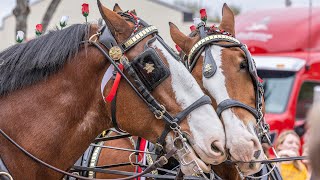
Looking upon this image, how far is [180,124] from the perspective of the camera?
12.0 feet

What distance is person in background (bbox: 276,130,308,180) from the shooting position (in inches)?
277

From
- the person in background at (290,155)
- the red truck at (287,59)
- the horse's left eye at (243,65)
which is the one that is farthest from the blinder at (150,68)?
the red truck at (287,59)

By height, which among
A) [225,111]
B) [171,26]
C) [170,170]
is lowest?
[170,170]

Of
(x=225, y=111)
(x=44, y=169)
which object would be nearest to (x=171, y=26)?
(x=225, y=111)

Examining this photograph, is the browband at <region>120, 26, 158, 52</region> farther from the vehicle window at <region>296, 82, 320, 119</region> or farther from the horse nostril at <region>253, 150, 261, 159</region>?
the vehicle window at <region>296, 82, 320, 119</region>

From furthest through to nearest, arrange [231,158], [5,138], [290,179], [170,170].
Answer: [290,179]
[170,170]
[231,158]
[5,138]

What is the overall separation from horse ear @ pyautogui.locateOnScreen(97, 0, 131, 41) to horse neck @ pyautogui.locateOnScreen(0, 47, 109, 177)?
16 centimetres

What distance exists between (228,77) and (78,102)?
1.37m

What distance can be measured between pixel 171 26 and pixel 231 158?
140 centimetres

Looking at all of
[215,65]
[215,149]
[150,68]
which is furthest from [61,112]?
[215,65]

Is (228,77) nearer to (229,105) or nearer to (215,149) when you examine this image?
(229,105)

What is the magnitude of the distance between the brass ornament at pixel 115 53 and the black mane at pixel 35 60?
0.64 feet

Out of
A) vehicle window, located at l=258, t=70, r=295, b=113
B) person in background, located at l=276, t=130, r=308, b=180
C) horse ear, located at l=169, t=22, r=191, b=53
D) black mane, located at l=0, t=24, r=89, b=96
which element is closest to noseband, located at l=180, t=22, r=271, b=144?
horse ear, located at l=169, t=22, r=191, b=53

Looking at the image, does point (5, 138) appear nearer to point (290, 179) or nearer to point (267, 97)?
point (290, 179)
